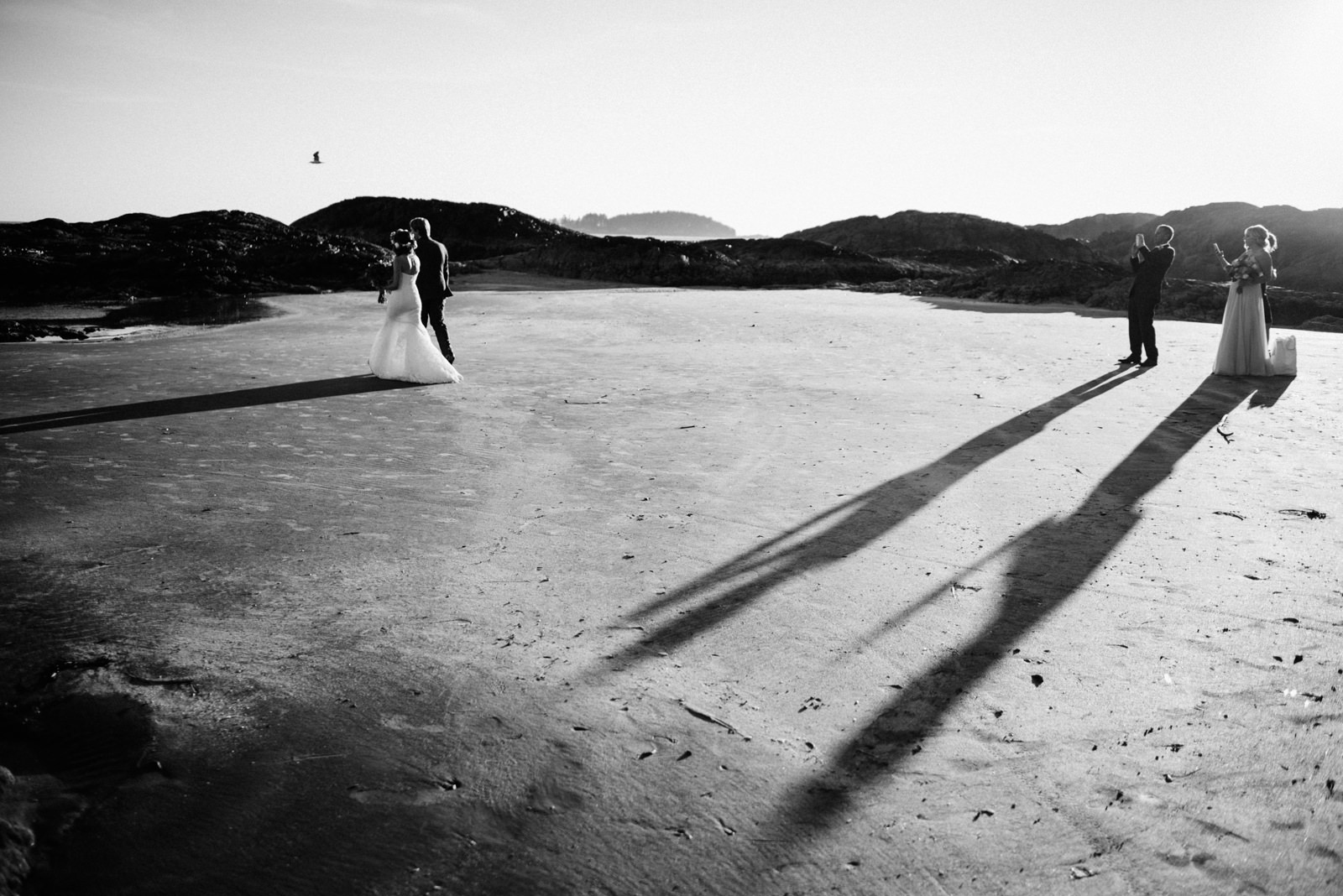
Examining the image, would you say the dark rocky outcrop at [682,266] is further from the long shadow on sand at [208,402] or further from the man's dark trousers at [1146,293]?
the long shadow on sand at [208,402]

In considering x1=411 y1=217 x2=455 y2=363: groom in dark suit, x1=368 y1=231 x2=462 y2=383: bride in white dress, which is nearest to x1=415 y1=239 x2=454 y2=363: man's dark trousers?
x1=411 y1=217 x2=455 y2=363: groom in dark suit

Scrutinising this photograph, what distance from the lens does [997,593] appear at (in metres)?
4.34

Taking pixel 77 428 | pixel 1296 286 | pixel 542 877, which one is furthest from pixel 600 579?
pixel 1296 286

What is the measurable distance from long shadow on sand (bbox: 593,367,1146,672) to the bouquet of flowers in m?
5.30

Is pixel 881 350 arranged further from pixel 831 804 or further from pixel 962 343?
pixel 831 804

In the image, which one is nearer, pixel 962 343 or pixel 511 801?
pixel 511 801

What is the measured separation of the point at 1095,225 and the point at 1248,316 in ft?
189

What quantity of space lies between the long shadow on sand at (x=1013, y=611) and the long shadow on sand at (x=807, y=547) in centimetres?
70

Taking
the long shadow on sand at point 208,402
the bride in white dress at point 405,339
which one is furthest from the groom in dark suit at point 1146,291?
the long shadow on sand at point 208,402

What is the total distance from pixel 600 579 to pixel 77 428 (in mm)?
5507

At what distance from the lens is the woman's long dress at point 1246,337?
10.8m

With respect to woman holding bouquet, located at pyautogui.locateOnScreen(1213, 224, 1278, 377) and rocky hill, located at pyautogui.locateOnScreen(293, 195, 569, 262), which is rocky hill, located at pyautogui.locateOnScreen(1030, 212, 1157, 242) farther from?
woman holding bouquet, located at pyautogui.locateOnScreen(1213, 224, 1278, 377)

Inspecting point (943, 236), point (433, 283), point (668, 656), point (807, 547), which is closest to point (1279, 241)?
point (943, 236)

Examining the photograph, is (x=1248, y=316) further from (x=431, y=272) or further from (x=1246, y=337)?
(x=431, y=272)
